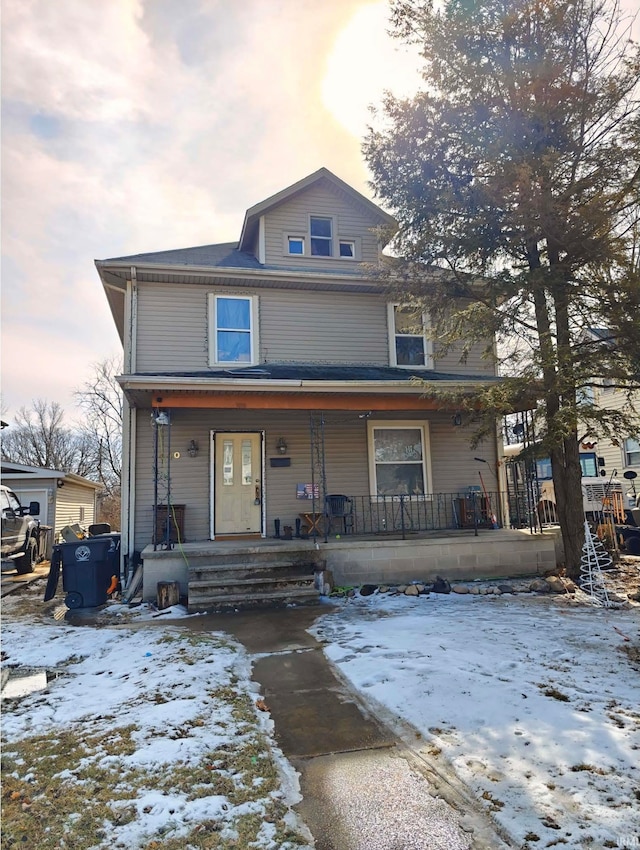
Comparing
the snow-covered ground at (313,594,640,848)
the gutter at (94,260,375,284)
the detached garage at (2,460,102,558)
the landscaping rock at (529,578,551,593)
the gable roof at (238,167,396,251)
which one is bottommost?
the snow-covered ground at (313,594,640,848)

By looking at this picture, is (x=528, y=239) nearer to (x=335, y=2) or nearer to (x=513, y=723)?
(x=335, y=2)

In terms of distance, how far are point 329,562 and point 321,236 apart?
7.22m

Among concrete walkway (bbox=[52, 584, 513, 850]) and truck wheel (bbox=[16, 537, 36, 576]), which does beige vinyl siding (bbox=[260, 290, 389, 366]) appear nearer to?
concrete walkway (bbox=[52, 584, 513, 850])

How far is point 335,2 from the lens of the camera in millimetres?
5035

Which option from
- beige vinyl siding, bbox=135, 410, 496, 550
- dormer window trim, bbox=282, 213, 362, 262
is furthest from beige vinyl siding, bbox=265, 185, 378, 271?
beige vinyl siding, bbox=135, 410, 496, 550

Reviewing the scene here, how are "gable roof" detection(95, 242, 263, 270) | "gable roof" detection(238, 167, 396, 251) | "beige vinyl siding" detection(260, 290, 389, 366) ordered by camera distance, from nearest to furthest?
"gable roof" detection(95, 242, 263, 270)
"beige vinyl siding" detection(260, 290, 389, 366)
"gable roof" detection(238, 167, 396, 251)

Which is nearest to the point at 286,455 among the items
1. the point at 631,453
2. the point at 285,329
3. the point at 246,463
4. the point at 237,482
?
the point at 246,463

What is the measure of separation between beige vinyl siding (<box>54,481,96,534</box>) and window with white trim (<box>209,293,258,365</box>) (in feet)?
33.8

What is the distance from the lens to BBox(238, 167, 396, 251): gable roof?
1133 centimetres

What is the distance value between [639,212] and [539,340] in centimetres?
243

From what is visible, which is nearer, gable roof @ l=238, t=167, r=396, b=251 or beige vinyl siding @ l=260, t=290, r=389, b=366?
beige vinyl siding @ l=260, t=290, r=389, b=366

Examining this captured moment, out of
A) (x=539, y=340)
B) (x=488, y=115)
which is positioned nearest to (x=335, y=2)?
(x=488, y=115)

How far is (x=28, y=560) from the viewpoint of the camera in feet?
41.0

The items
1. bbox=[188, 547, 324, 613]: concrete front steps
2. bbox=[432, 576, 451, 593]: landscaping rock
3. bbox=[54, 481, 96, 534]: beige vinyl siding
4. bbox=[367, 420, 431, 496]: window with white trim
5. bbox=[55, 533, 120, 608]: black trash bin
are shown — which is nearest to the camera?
bbox=[188, 547, 324, 613]: concrete front steps
